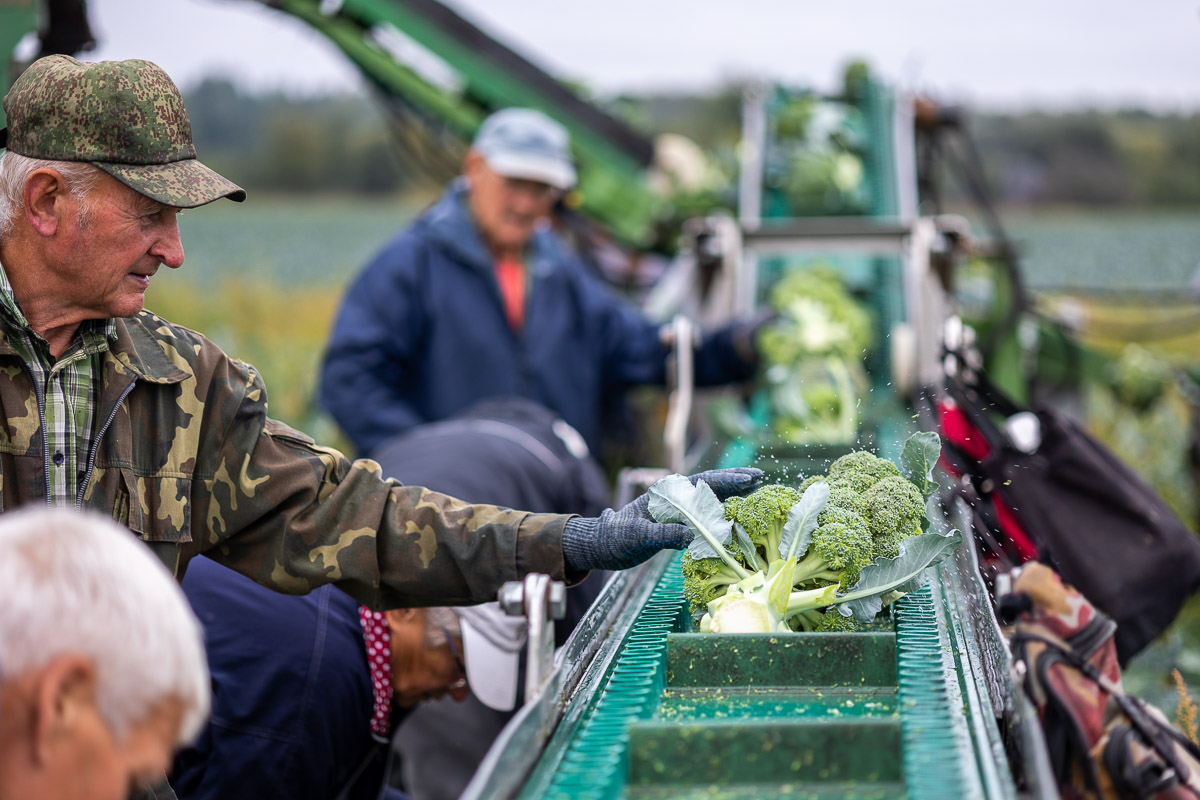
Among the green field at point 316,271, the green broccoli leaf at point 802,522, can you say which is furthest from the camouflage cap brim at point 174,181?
the green field at point 316,271

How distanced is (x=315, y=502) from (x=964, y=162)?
588cm

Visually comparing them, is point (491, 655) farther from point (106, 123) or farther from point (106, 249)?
point (106, 123)

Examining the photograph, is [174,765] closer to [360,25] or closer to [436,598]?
[436,598]

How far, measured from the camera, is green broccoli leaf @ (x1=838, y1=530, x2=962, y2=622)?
89.0 inches

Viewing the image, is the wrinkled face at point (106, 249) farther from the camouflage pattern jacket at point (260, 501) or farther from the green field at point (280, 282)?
the green field at point (280, 282)

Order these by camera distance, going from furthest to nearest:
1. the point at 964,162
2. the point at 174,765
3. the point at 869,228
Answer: the point at 964,162, the point at 869,228, the point at 174,765

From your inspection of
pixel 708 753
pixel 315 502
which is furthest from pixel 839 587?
pixel 315 502

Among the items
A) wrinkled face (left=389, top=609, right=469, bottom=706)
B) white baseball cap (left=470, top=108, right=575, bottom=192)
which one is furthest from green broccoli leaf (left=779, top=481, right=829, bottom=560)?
white baseball cap (left=470, top=108, right=575, bottom=192)

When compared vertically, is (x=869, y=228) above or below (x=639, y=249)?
above

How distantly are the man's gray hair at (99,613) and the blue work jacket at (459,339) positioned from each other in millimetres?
3955

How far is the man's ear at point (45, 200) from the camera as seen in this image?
85.3 inches

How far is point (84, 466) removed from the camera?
2266 mm

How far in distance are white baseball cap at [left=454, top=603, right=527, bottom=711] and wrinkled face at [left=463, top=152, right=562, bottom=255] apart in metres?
3.15

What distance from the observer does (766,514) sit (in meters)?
2.33
